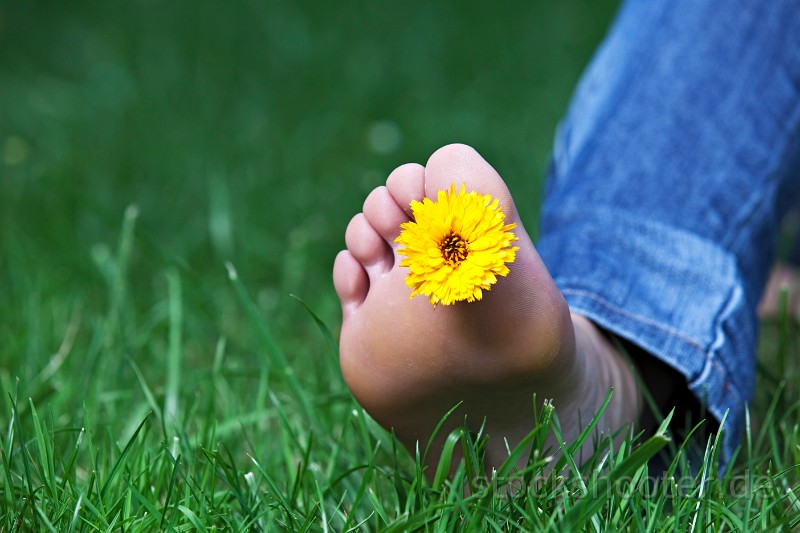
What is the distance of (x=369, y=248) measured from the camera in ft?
2.78

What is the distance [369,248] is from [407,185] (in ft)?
0.25

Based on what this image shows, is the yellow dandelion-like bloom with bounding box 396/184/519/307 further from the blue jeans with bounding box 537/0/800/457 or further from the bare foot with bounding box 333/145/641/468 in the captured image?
the blue jeans with bounding box 537/0/800/457

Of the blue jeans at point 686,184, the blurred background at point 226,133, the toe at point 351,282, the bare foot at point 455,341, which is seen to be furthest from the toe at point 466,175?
the blurred background at point 226,133

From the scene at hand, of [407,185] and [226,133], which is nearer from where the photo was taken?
[407,185]

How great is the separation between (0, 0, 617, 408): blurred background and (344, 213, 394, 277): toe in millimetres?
478

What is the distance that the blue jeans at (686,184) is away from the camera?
37.1 inches

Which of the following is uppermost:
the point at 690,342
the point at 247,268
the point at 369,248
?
the point at 369,248

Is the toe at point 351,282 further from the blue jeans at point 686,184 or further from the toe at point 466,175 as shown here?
the blue jeans at point 686,184

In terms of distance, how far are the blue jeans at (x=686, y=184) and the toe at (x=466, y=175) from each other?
0.23 meters

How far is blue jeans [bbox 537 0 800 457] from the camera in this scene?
37.1 inches

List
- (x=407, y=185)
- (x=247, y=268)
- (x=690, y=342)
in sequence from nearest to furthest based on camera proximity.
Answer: (x=407, y=185) → (x=690, y=342) → (x=247, y=268)

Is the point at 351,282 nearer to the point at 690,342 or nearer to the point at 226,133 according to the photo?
the point at 690,342

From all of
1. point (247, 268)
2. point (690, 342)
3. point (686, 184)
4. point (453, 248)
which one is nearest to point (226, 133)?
point (247, 268)

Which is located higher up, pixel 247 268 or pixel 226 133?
pixel 226 133
